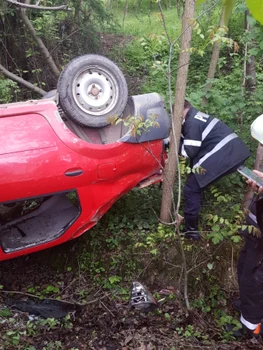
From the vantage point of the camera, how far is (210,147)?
3.59 meters

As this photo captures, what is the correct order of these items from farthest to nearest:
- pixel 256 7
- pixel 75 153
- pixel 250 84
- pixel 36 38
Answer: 1. pixel 36 38
2. pixel 250 84
3. pixel 75 153
4. pixel 256 7

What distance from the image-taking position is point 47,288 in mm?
3674

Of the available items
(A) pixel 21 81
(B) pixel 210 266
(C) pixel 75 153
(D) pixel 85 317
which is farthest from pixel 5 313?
(A) pixel 21 81

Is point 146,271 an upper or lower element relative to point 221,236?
lower

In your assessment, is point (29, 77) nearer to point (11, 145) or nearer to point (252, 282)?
point (11, 145)

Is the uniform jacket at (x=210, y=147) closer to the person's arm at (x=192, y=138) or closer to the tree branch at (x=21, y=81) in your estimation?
the person's arm at (x=192, y=138)

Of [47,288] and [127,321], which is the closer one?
[127,321]

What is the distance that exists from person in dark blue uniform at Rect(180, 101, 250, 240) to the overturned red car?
0.22m

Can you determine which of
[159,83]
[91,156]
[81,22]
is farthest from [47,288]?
[81,22]

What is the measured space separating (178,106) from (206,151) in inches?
23.4

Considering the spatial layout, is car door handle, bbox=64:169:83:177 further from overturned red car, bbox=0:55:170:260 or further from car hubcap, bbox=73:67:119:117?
car hubcap, bbox=73:67:119:117

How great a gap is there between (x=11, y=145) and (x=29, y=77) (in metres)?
4.79

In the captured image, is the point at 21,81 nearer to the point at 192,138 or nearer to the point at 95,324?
the point at 192,138

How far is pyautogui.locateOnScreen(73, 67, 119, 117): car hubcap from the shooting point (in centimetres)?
343
